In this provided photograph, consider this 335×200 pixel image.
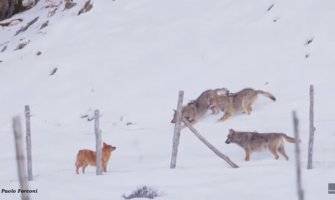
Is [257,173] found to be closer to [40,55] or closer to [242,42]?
[242,42]

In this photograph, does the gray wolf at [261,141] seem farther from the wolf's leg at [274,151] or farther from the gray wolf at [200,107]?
the gray wolf at [200,107]

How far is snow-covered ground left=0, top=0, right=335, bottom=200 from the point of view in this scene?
28.4 ft

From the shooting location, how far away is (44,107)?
15.5 metres

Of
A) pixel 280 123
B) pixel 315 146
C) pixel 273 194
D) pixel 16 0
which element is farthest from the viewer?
pixel 16 0

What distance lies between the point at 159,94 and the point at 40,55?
5.35 m

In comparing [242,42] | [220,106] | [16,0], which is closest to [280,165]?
[220,106]

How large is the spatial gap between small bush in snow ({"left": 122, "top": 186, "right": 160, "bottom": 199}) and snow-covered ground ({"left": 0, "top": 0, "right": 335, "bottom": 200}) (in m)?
0.14

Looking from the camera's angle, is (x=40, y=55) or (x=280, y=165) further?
(x=40, y=55)

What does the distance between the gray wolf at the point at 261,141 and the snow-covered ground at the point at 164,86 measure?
23cm

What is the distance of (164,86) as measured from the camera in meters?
14.5

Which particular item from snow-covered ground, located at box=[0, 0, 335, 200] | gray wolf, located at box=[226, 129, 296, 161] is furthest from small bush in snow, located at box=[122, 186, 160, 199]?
gray wolf, located at box=[226, 129, 296, 161]

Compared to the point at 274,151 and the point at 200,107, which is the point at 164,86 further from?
the point at 274,151

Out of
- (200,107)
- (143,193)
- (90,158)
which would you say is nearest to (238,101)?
(200,107)

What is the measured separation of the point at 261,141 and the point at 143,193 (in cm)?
247
